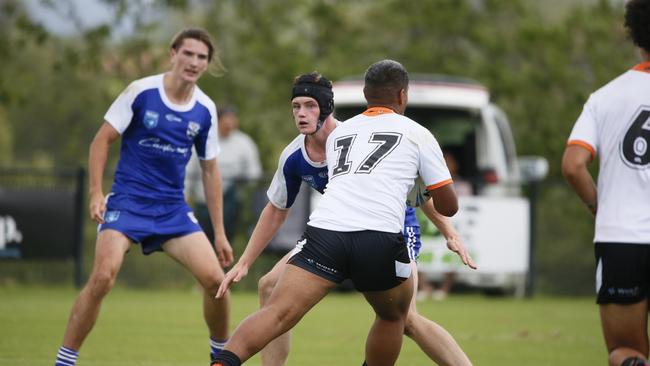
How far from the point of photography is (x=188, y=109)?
27.8 feet

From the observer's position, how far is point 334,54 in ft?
88.9

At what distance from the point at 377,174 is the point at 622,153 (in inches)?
50.7

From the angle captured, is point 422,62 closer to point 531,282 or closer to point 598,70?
point 598,70

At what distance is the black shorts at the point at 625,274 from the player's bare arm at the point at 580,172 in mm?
262

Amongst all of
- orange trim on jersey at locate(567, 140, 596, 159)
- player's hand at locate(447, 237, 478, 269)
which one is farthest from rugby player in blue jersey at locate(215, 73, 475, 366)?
orange trim on jersey at locate(567, 140, 596, 159)

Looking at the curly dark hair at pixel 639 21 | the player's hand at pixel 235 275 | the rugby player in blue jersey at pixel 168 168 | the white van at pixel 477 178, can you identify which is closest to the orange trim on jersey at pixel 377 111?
the player's hand at pixel 235 275

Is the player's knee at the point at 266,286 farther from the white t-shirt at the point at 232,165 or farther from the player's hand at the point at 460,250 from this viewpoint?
the white t-shirt at the point at 232,165

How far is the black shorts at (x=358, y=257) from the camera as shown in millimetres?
6105

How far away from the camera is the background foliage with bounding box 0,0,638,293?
80.1 feet

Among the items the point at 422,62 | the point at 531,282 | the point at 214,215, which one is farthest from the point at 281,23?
the point at 214,215

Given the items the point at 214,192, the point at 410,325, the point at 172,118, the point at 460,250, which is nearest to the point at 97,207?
the point at 172,118

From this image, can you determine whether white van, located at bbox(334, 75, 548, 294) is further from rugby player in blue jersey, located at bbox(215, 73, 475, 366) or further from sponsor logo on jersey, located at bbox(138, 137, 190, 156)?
rugby player in blue jersey, located at bbox(215, 73, 475, 366)

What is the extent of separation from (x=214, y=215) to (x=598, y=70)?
18.5 m

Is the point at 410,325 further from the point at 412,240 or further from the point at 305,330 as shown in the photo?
the point at 305,330
